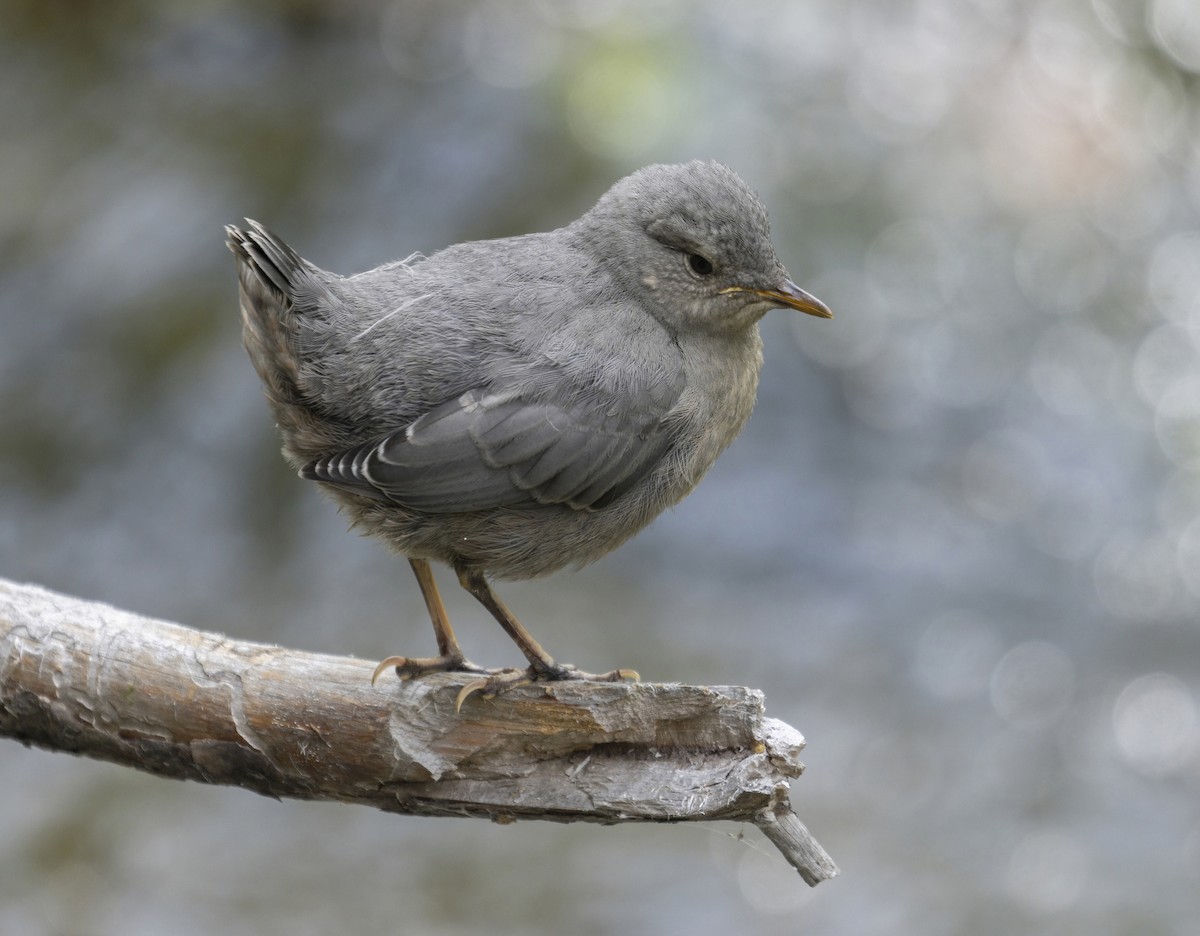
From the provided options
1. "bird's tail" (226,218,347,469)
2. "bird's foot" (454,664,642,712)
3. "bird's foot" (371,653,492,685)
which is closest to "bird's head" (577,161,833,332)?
"bird's tail" (226,218,347,469)

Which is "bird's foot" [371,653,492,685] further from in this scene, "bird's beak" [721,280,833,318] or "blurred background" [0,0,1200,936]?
"blurred background" [0,0,1200,936]

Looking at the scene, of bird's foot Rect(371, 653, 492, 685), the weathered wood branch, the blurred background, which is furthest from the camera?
the blurred background

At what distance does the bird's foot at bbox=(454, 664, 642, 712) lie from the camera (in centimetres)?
361

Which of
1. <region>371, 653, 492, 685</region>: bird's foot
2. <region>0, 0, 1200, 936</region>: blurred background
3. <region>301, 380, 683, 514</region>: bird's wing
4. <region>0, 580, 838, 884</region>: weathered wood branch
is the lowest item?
<region>0, 580, 838, 884</region>: weathered wood branch

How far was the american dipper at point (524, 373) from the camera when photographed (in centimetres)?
361

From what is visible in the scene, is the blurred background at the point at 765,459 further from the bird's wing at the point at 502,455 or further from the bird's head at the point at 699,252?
the bird's head at the point at 699,252

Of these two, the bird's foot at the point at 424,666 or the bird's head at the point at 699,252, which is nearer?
the bird's foot at the point at 424,666

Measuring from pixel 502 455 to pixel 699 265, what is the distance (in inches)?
33.2

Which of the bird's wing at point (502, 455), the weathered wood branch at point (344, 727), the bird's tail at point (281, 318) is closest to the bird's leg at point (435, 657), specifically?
the weathered wood branch at point (344, 727)

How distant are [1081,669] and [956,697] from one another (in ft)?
2.30

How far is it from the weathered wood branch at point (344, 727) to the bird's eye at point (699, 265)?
4.05 ft

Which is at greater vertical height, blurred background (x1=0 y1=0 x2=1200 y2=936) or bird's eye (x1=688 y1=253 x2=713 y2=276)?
blurred background (x1=0 y1=0 x2=1200 y2=936)

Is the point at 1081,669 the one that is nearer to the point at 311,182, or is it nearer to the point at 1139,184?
the point at 1139,184

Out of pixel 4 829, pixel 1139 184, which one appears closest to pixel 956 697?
pixel 1139 184
